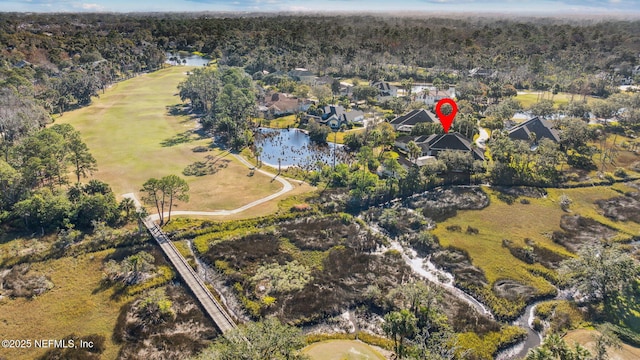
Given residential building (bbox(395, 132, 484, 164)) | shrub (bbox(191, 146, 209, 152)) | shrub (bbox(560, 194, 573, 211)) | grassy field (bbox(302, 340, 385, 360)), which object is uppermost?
residential building (bbox(395, 132, 484, 164))

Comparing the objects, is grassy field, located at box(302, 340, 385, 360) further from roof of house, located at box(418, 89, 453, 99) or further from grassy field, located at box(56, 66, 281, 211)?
roof of house, located at box(418, 89, 453, 99)

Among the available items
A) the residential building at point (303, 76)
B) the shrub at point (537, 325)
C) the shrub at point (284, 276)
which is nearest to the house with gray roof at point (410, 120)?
the residential building at point (303, 76)

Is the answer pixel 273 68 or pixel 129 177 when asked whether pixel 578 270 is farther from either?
pixel 273 68

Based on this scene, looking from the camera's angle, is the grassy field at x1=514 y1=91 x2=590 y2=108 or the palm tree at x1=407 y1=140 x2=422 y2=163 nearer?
the palm tree at x1=407 y1=140 x2=422 y2=163

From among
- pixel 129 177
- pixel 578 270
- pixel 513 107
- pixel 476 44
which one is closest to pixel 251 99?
pixel 129 177

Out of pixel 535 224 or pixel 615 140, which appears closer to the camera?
pixel 535 224

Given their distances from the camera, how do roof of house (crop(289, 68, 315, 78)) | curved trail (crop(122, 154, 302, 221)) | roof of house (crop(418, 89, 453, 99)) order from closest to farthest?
curved trail (crop(122, 154, 302, 221)), roof of house (crop(418, 89, 453, 99)), roof of house (crop(289, 68, 315, 78))

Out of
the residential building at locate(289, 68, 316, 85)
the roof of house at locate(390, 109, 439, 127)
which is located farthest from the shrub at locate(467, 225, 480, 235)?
Result: the residential building at locate(289, 68, 316, 85)
